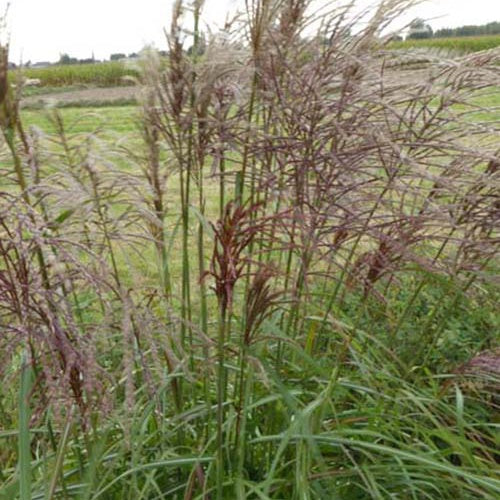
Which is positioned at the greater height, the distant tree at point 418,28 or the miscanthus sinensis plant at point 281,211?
the distant tree at point 418,28

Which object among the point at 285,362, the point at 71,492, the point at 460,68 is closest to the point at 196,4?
the point at 460,68

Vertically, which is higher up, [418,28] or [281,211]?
[418,28]

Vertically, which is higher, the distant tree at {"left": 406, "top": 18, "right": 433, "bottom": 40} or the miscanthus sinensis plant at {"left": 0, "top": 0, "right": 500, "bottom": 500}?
the distant tree at {"left": 406, "top": 18, "right": 433, "bottom": 40}

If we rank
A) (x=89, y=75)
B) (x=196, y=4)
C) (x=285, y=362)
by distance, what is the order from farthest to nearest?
1. (x=89, y=75)
2. (x=285, y=362)
3. (x=196, y=4)

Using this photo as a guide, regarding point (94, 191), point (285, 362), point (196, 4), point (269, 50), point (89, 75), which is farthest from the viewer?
point (89, 75)

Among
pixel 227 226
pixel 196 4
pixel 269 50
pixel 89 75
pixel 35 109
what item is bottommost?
pixel 89 75

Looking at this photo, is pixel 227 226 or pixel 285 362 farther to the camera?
pixel 285 362

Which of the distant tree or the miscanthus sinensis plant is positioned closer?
the miscanthus sinensis plant

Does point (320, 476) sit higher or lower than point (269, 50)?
lower

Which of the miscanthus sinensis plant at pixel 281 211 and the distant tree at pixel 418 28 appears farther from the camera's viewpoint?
the distant tree at pixel 418 28

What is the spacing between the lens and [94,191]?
1.47 m

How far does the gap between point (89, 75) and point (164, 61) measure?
74.6 feet

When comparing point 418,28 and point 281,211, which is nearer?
point 281,211

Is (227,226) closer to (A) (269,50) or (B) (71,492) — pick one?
(A) (269,50)
